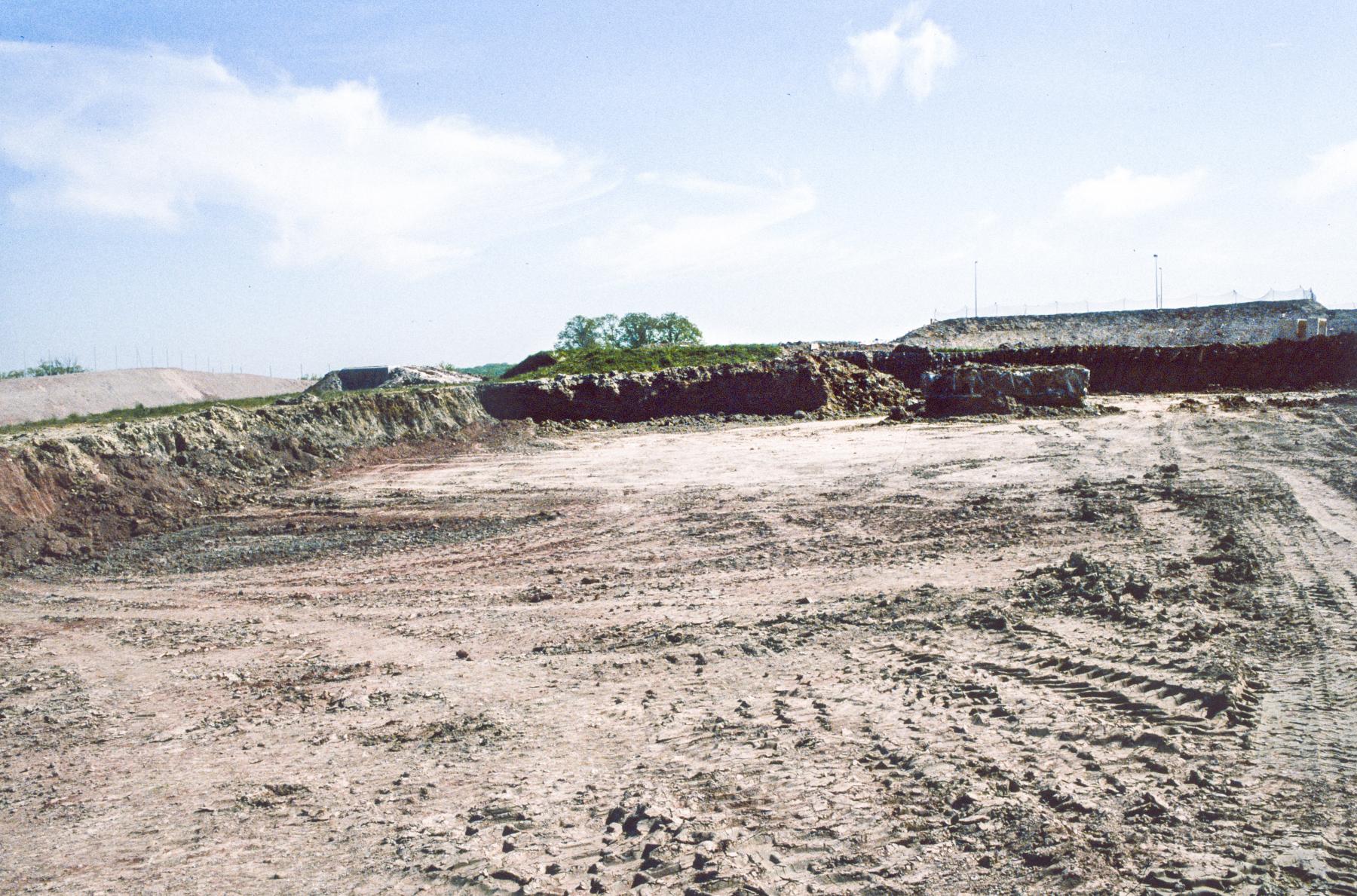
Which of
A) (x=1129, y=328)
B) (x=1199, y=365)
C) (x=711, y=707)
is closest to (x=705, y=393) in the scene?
(x=1199, y=365)

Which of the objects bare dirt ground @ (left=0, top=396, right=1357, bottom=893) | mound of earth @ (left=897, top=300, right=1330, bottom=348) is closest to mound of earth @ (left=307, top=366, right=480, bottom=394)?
bare dirt ground @ (left=0, top=396, right=1357, bottom=893)

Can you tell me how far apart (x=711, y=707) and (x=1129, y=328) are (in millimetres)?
57251

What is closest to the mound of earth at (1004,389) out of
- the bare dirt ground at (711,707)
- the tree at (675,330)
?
the bare dirt ground at (711,707)

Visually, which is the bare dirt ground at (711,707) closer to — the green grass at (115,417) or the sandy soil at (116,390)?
the green grass at (115,417)

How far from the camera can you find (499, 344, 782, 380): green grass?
32.9 m

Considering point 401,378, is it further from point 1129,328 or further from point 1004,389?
point 1129,328

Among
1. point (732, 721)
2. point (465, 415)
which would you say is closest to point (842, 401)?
point (465, 415)

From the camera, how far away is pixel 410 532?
11.9 meters

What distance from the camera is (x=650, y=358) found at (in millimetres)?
34594

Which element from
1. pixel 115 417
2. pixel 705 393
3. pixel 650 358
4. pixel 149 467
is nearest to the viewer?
pixel 149 467

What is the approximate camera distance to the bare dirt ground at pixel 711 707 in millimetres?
3701

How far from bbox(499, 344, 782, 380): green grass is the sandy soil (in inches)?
517

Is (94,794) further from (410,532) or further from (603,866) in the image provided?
(410,532)

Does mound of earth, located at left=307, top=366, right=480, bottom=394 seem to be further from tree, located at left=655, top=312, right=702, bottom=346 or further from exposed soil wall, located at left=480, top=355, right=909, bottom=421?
tree, located at left=655, top=312, right=702, bottom=346
